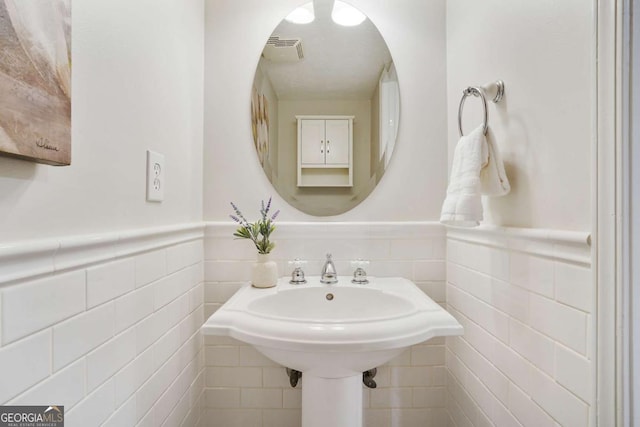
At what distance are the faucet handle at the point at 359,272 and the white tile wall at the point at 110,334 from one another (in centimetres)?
59

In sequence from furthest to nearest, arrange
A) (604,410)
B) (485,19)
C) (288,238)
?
1. (288,238)
2. (485,19)
3. (604,410)

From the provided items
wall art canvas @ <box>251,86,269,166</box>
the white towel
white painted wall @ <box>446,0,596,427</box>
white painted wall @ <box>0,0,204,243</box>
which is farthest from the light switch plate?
white painted wall @ <box>446,0,596,427</box>

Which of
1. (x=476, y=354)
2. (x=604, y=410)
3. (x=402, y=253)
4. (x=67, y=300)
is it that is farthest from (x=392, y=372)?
(x=67, y=300)

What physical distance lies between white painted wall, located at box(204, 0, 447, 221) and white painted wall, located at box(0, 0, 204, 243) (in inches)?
5.5

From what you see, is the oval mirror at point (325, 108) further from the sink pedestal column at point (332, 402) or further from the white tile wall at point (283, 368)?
the sink pedestal column at point (332, 402)

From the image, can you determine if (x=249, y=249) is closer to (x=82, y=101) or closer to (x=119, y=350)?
(x=119, y=350)

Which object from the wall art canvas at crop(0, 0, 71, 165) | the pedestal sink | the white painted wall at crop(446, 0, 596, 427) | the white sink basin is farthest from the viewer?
the white sink basin

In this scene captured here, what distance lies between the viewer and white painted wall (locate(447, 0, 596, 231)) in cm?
63

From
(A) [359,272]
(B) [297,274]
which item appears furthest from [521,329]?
(B) [297,274]

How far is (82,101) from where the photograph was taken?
Result: 0.63 m

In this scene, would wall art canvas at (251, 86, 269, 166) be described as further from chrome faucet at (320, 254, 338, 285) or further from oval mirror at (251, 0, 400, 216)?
chrome faucet at (320, 254, 338, 285)

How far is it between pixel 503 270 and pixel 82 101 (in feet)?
3.49

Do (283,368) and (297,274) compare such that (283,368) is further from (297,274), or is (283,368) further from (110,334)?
(110,334)

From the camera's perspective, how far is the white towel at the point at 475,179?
32.7 inches
